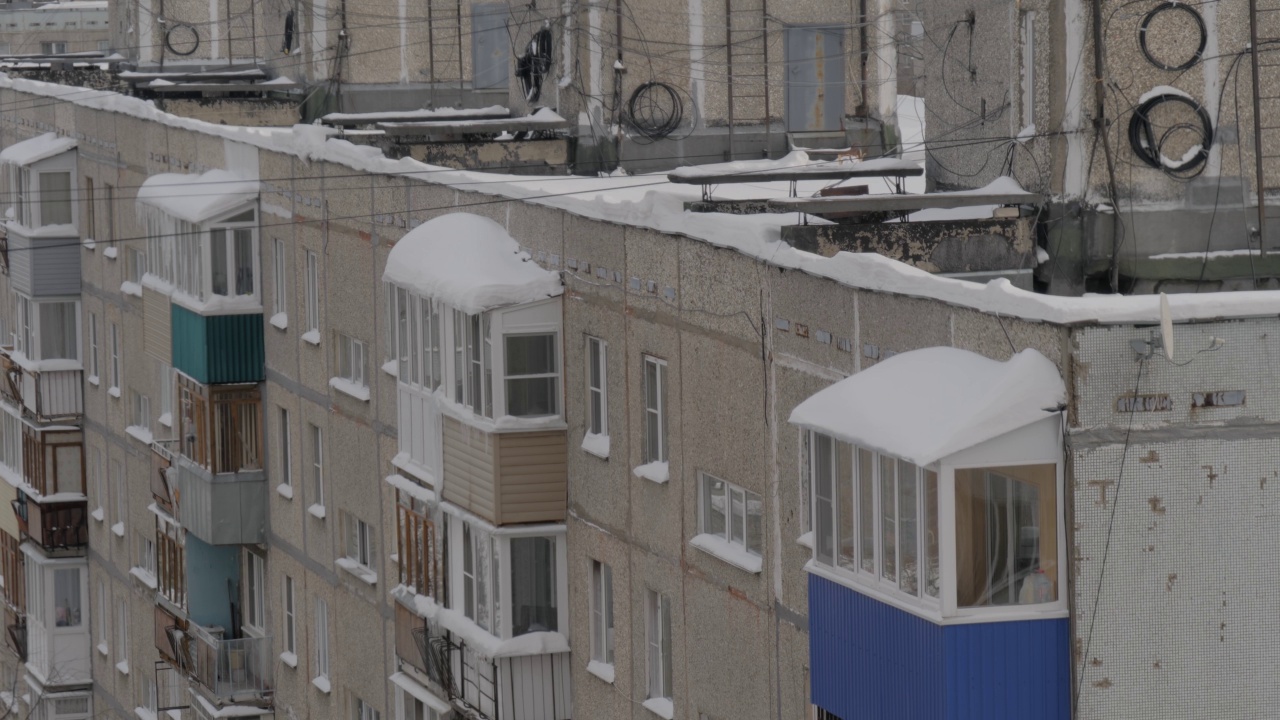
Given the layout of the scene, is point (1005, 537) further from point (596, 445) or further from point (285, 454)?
point (285, 454)

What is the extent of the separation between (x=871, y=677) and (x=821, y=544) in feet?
3.86

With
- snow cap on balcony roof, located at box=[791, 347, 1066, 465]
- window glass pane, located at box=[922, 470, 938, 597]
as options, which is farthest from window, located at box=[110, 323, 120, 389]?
window glass pane, located at box=[922, 470, 938, 597]

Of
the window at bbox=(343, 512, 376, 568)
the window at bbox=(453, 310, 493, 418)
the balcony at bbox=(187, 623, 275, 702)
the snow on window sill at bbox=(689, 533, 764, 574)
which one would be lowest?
the balcony at bbox=(187, 623, 275, 702)

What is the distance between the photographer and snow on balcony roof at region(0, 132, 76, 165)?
42031mm

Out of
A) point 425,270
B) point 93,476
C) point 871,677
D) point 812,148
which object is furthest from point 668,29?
point 871,677

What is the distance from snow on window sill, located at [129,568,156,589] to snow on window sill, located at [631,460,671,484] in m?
18.6

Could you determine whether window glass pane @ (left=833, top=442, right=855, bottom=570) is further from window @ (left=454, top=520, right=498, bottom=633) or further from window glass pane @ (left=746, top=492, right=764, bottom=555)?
window @ (left=454, top=520, right=498, bottom=633)

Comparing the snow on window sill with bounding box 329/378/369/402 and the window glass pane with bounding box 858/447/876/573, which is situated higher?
the window glass pane with bounding box 858/447/876/573

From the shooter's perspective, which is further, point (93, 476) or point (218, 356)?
point (93, 476)

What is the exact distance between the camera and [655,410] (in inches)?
856

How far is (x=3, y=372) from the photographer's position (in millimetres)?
45625

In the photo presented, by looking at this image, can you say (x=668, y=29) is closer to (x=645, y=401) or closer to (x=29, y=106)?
(x=645, y=401)

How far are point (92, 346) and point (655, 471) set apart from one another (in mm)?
23075

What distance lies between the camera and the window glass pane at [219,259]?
109 feet
